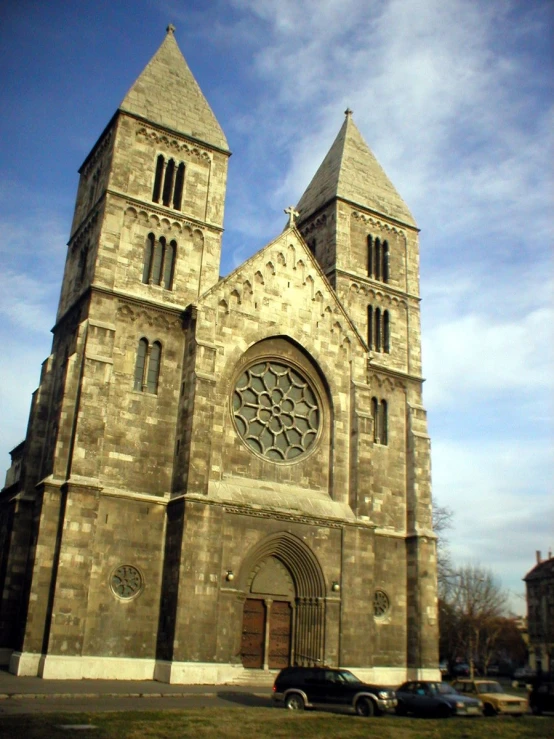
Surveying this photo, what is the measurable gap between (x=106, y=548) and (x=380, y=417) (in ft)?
46.3

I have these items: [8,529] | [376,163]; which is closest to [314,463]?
[8,529]

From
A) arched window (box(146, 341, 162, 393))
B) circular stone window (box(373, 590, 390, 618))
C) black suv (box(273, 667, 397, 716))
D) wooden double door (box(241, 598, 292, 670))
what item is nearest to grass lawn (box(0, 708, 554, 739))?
black suv (box(273, 667, 397, 716))

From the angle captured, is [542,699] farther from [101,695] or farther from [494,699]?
[101,695]

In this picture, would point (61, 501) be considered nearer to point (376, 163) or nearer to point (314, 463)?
point (314, 463)

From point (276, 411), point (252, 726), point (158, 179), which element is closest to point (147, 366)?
point (276, 411)

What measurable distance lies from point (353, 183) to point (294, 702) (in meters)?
26.5

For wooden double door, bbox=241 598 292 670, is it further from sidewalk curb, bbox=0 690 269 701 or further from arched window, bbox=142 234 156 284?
arched window, bbox=142 234 156 284

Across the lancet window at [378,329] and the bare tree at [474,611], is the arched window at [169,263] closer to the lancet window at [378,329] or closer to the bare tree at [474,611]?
the lancet window at [378,329]

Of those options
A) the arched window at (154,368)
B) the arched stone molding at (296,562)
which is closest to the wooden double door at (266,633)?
the arched stone molding at (296,562)

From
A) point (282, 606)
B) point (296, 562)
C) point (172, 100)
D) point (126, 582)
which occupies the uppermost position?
point (172, 100)

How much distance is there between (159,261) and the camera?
30.0 m

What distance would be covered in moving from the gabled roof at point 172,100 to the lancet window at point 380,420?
13.7m

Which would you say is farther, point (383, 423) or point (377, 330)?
point (377, 330)

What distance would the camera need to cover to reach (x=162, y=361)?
28.0 metres
